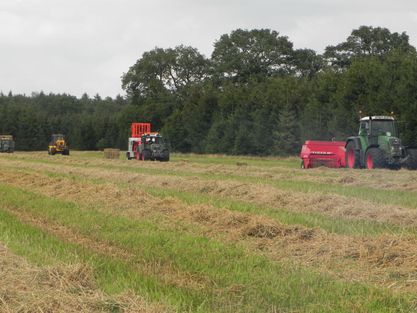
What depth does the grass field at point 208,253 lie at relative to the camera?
555cm

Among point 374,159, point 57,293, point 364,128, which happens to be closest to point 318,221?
point 57,293

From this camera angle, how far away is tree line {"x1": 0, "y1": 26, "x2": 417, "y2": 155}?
43188mm

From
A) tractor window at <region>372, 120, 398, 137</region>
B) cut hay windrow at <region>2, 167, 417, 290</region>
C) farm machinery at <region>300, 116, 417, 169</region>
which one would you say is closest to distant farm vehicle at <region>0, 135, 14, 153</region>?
farm machinery at <region>300, 116, 417, 169</region>

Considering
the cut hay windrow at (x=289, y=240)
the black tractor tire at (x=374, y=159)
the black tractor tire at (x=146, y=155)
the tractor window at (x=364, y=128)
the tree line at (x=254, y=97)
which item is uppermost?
the tree line at (x=254, y=97)

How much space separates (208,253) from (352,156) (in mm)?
20409

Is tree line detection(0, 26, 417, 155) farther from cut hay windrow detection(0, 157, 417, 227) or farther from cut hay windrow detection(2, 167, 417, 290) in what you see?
cut hay windrow detection(2, 167, 417, 290)

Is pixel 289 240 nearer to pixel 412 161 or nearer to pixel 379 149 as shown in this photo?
pixel 379 149

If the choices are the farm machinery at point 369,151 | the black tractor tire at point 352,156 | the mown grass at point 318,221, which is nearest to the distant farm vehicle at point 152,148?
the farm machinery at point 369,151

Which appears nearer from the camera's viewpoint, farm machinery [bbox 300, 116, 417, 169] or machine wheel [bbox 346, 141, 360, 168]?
farm machinery [bbox 300, 116, 417, 169]

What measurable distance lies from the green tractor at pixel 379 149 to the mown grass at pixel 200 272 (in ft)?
54.9

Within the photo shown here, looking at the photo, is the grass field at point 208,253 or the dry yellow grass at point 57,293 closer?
the dry yellow grass at point 57,293

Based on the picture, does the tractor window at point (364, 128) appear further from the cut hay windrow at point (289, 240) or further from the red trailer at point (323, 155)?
the cut hay windrow at point (289, 240)

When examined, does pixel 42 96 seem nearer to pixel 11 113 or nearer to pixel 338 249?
pixel 11 113

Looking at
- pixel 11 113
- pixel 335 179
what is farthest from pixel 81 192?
pixel 11 113
